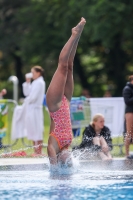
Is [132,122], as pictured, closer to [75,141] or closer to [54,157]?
[75,141]

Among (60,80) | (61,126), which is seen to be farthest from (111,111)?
(60,80)

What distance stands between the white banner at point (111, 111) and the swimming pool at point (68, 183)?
4438mm

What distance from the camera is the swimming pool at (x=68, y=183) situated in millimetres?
7051

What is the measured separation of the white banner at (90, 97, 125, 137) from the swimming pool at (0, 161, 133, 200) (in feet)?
14.6

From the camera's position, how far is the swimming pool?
7051mm

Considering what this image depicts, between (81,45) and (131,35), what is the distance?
30.5 feet

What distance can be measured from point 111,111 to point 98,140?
2.89 metres

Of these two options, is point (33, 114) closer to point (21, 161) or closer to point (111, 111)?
point (111, 111)

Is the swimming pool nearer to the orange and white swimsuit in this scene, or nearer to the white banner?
the orange and white swimsuit

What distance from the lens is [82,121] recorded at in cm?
1497

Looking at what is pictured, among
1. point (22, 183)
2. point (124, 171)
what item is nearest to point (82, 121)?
point (124, 171)

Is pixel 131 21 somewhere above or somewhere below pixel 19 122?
above

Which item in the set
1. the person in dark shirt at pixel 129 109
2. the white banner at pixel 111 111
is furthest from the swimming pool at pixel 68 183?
the white banner at pixel 111 111

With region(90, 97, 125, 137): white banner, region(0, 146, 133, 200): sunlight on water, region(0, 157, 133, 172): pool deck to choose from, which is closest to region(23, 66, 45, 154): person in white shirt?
region(90, 97, 125, 137): white banner
